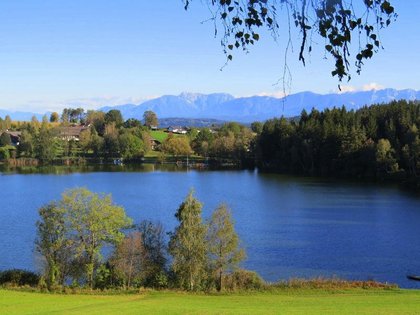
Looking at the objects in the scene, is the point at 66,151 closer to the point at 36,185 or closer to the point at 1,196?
the point at 36,185

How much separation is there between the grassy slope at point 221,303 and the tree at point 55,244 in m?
3.05

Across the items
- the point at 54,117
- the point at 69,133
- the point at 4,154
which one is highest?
the point at 54,117

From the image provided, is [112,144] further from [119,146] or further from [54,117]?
[54,117]

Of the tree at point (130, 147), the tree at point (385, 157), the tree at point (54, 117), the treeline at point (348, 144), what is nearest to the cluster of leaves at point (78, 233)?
the treeline at point (348, 144)

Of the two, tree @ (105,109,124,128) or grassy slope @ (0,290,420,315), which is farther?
tree @ (105,109,124,128)

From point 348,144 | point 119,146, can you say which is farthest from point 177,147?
point 348,144

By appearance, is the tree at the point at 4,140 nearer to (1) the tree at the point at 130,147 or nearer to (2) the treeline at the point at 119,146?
(2) the treeline at the point at 119,146

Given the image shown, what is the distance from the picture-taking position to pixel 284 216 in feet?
136

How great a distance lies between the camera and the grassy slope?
13343 mm

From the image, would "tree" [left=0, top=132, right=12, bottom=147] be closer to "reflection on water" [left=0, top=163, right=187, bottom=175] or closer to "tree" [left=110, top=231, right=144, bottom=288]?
"reflection on water" [left=0, top=163, right=187, bottom=175]

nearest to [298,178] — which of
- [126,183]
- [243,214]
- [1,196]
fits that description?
[126,183]

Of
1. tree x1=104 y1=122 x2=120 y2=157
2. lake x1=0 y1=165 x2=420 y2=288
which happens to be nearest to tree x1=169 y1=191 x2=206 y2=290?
lake x1=0 y1=165 x2=420 y2=288

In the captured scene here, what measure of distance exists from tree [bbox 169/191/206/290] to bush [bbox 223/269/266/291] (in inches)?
45.7

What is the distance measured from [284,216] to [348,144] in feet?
114
